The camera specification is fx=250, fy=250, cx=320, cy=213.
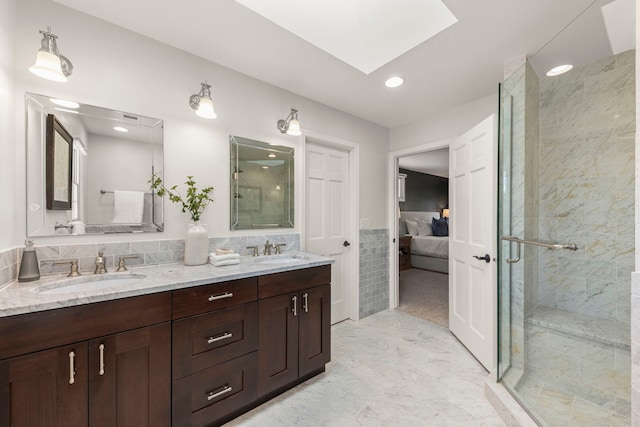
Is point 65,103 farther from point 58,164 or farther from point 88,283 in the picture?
point 88,283

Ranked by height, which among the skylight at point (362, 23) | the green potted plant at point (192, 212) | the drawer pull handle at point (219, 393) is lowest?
the drawer pull handle at point (219, 393)

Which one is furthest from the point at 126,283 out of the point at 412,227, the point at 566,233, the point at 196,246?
the point at 412,227

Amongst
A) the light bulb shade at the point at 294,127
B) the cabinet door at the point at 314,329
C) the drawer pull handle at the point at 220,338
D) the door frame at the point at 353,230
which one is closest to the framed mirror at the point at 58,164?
the drawer pull handle at the point at 220,338

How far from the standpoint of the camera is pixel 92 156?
1.52 meters

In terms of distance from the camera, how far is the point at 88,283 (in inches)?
54.9

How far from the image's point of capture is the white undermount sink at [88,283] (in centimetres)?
125

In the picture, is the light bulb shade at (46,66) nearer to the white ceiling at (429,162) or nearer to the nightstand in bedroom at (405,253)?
the white ceiling at (429,162)

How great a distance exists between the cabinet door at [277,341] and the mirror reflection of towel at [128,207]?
995mm

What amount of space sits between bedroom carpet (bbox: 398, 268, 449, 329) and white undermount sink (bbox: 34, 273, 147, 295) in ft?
9.70

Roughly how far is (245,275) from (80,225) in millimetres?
1015

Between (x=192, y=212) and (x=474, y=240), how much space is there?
2347mm

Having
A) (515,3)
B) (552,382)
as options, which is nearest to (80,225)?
(515,3)

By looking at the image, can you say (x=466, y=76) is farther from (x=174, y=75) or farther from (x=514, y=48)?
(x=174, y=75)

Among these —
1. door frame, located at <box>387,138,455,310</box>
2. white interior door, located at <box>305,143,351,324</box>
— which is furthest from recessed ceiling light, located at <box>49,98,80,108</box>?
door frame, located at <box>387,138,455,310</box>
